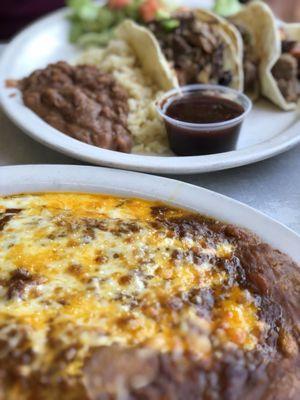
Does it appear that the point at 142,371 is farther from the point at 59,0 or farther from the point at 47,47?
the point at 59,0

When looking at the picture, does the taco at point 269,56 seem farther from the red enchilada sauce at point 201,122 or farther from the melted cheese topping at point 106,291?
the melted cheese topping at point 106,291

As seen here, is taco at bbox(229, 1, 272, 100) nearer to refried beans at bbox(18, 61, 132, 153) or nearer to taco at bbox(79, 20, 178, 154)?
taco at bbox(79, 20, 178, 154)

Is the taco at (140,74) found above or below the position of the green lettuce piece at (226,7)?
below

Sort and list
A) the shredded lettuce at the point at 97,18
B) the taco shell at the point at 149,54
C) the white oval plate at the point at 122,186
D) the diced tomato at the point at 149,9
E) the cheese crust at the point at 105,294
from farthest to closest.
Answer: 1. the shredded lettuce at the point at 97,18
2. the diced tomato at the point at 149,9
3. the taco shell at the point at 149,54
4. the white oval plate at the point at 122,186
5. the cheese crust at the point at 105,294

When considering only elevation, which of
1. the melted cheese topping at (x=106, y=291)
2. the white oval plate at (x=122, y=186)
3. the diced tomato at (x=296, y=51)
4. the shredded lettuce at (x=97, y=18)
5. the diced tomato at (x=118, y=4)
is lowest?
the shredded lettuce at (x=97, y=18)

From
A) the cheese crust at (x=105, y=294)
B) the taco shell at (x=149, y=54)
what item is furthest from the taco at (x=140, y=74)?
the cheese crust at (x=105, y=294)

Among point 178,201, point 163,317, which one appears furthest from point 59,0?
point 163,317

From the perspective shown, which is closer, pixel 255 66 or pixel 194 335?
pixel 194 335
